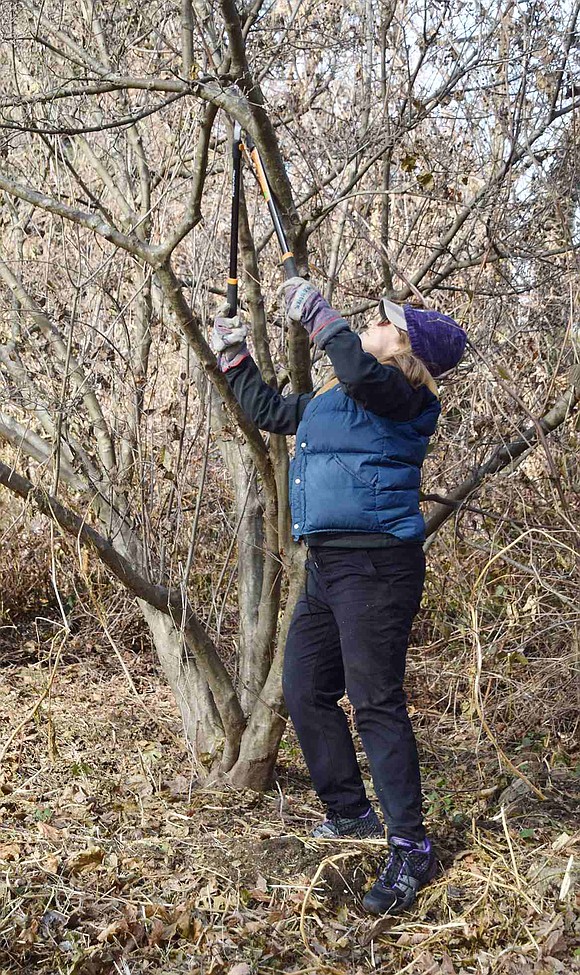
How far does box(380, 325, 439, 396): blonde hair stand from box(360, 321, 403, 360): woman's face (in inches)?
0.4

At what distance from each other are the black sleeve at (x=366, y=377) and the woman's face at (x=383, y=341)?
0.48 ft

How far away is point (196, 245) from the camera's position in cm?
381

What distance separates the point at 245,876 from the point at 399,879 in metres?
0.50

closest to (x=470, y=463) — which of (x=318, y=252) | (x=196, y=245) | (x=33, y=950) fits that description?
(x=318, y=252)

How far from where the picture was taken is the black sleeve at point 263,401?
3.21 m

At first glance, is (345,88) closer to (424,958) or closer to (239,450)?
(239,450)

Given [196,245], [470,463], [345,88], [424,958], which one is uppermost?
[345,88]

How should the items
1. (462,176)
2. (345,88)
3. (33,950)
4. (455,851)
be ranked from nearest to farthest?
(33,950) < (455,851) < (462,176) < (345,88)

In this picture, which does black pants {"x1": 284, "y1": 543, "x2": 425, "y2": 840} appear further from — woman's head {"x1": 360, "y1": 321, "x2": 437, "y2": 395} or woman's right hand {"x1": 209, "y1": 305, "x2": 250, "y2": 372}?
woman's right hand {"x1": 209, "y1": 305, "x2": 250, "y2": 372}

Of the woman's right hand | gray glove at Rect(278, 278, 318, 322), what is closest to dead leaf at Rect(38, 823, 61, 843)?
the woman's right hand

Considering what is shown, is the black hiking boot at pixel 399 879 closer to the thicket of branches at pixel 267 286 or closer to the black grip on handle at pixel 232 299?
the thicket of branches at pixel 267 286

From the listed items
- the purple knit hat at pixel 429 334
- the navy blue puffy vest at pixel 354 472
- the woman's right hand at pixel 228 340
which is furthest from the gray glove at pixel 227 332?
the purple knit hat at pixel 429 334

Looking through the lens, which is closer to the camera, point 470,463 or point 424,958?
point 424,958

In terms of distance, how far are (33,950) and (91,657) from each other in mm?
2999
